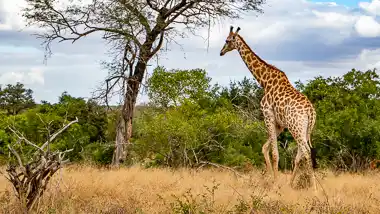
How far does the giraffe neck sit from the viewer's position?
13031 millimetres

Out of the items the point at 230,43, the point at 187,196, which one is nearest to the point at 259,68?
the point at 230,43

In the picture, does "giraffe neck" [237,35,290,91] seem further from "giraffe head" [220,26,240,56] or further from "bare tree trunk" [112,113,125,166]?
"bare tree trunk" [112,113,125,166]

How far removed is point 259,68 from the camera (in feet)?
44.3

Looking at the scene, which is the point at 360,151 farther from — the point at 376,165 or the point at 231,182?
the point at 231,182

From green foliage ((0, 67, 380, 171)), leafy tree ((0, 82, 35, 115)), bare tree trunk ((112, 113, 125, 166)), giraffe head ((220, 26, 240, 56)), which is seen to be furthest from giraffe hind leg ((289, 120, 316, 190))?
leafy tree ((0, 82, 35, 115))

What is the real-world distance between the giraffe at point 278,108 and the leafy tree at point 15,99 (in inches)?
1089

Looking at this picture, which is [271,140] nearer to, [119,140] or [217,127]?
[217,127]

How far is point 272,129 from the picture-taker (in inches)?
495

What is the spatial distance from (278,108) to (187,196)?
11.3 ft

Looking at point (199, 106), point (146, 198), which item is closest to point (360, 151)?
point (199, 106)

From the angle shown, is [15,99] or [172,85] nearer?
[172,85]

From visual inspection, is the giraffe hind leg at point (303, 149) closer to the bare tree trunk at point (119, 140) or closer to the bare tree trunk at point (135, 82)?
the bare tree trunk at point (135, 82)

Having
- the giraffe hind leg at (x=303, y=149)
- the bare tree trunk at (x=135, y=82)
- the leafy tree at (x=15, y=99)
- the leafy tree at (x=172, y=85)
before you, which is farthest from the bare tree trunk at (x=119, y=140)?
the leafy tree at (x=15, y=99)

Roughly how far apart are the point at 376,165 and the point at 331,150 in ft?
4.92
